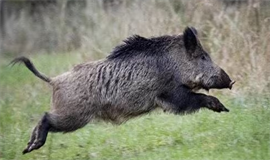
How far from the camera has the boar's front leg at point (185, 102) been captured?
778 cm

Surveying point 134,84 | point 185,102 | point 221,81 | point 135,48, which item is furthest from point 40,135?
point 221,81

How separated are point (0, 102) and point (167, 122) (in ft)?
13.8

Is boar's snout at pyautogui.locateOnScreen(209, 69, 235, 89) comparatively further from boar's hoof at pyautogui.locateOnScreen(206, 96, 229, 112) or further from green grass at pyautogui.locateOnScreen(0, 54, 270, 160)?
green grass at pyautogui.locateOnScreen(0, 54, 270, 160)

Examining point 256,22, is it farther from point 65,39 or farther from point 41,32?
point 41,32

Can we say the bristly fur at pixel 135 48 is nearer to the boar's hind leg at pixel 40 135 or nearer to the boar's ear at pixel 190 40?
the boar's ear at pixel 190 40

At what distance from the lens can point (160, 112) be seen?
8.52 meters

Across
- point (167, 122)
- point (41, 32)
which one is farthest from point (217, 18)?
point (41, 32)

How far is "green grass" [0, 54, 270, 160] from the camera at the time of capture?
7.31m

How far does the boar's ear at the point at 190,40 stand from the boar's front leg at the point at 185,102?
1.57 ft

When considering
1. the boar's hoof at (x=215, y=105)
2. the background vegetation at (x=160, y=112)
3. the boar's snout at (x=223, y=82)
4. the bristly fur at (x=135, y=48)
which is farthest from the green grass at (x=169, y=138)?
the bristly fur at (x=135, y=48)

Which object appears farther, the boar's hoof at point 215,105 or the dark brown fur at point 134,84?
the boar's hoof at point 215,105

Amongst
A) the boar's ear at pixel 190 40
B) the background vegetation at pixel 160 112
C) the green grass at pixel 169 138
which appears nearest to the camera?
the green grass at pixel 169 138

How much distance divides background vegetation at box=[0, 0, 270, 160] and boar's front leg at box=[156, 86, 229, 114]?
1.09ft

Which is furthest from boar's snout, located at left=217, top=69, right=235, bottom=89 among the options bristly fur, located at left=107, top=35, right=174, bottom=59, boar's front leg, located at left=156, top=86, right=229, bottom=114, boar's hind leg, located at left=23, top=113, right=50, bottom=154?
boar's hind leg, located at left=23, top=113, right=50, bottom=154
